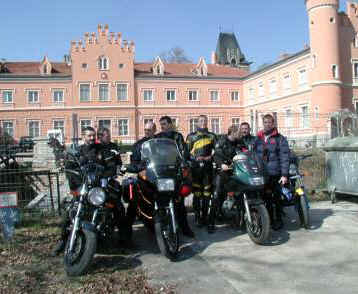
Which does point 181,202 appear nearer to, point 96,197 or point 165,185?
point 165,185

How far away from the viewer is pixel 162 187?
467 cm

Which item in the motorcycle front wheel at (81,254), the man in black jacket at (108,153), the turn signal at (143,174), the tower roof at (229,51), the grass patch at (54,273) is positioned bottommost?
the grass patch at (54,273)

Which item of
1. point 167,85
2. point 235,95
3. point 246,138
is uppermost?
point 167,85

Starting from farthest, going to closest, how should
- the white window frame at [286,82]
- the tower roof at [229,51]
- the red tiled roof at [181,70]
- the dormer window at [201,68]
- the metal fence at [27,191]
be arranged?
the tower roof at [229,51], the dormer window at [201,68], the red tiled roof at [181,70], the white window frame at [286,82], the metal fence at [27,191]

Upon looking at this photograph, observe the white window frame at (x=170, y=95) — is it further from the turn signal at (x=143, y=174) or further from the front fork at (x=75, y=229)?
the front fork at (x=75, y=229)

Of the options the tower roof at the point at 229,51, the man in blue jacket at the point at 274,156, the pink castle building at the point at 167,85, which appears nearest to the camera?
the man in blue jacket at the point at 274,156

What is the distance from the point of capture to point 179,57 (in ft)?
210

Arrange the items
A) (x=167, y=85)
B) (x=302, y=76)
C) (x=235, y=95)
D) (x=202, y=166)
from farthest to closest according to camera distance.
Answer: (x=235, y=95) → (x=167, y=85) → (x=302, y=76) → (x=202, y=166)

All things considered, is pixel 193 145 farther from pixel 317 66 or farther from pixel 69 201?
pixel 317 66

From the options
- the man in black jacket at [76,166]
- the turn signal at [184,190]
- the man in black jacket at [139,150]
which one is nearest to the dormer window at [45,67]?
the man in black jacket at [139,150]

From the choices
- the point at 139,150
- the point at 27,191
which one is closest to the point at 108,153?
the point at 139,150

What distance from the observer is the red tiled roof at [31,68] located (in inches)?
1932

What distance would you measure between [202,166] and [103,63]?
1807 inches

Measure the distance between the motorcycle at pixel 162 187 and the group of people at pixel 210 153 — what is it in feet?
1.34
